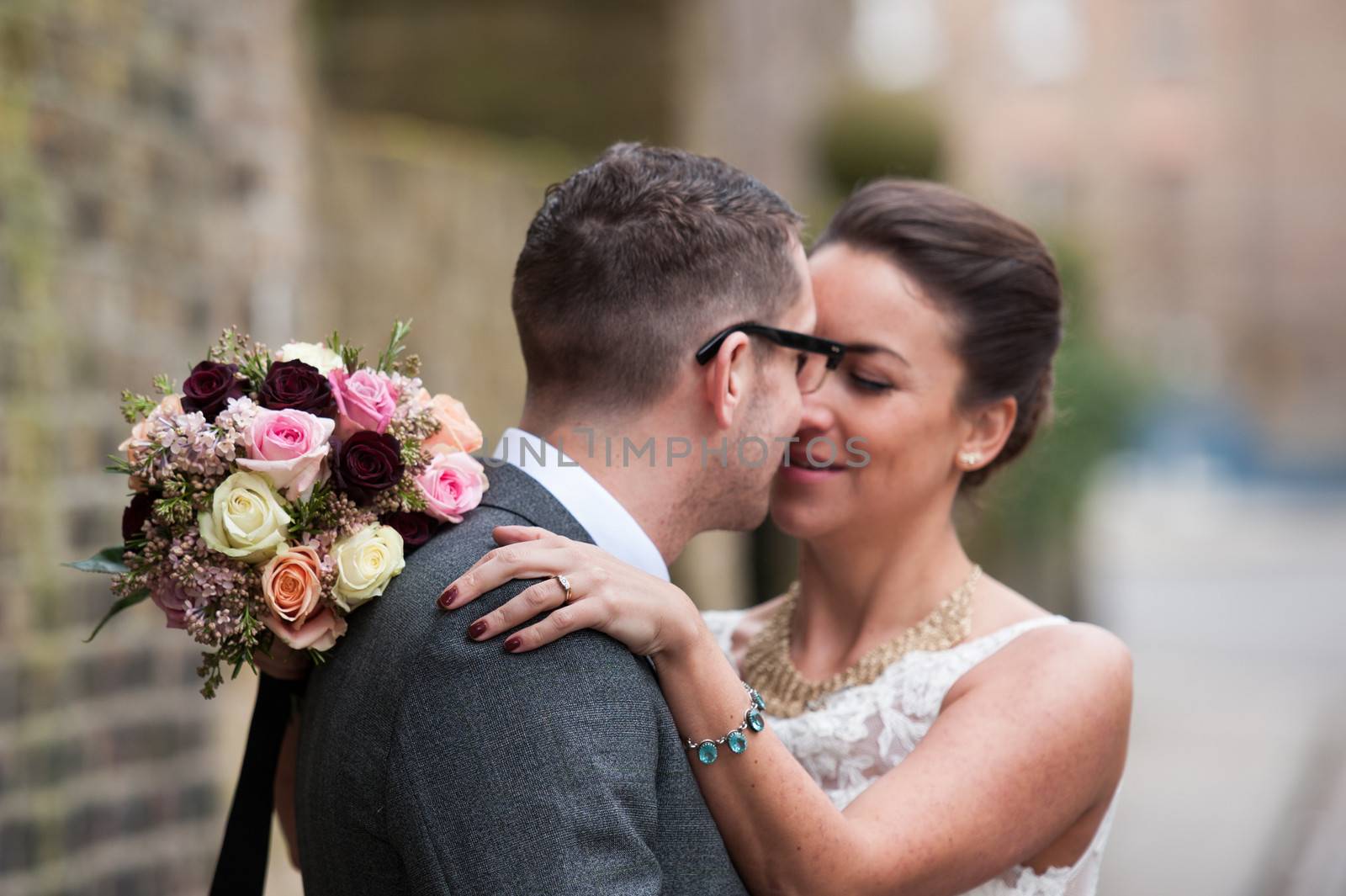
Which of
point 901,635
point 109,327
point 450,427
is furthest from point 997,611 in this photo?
point 109,327

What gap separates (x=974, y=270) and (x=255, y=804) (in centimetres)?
178

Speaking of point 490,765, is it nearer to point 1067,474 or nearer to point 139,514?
point 139,514

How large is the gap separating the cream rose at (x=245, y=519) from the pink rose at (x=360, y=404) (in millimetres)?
170

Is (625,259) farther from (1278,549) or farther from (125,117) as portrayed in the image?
(1278,549)

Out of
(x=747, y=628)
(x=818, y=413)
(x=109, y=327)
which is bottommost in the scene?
(x=747, y=628)

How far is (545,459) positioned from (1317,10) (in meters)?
43.4

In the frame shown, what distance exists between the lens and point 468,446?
2.28 metres

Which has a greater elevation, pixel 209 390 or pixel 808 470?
pixel 209 390

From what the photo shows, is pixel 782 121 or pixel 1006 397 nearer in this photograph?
pixel 1006 397

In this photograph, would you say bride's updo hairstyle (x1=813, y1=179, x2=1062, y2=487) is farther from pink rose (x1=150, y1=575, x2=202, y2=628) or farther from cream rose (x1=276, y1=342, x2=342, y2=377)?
pink rose (x1=150, y1=575, x2=202, y2=628)

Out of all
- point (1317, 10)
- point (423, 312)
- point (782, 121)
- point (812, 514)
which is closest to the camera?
point (812, 514)

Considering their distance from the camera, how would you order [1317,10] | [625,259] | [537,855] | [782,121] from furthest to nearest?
1. [1317,10]
2. [782,121]
3. [625,259]
4. [537,855]

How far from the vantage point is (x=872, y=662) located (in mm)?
2881

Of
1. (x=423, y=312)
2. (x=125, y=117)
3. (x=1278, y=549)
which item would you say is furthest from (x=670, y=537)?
(x=1278, y=549)
